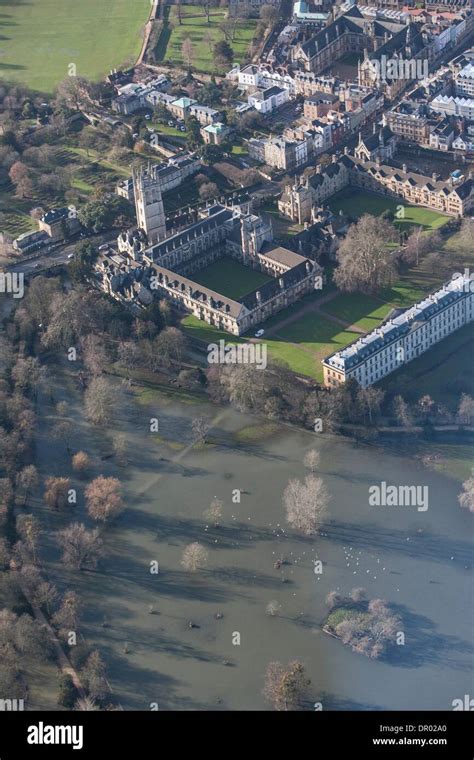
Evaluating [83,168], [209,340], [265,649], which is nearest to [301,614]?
[265,649]

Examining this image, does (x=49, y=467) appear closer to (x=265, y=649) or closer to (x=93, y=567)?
(x=93, y=567)

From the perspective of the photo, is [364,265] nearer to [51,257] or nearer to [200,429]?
[200,429]

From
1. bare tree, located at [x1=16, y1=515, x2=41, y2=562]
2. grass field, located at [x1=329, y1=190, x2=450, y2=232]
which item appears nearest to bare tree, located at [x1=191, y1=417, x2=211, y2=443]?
bare tree, located at [x1=16, y1=515, x2=41, y2=562]

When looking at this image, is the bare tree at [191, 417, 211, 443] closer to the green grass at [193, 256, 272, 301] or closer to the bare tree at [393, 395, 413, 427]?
the bare tree at [393, 395, 413, 427]

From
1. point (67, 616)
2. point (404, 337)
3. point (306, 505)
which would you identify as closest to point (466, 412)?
point (404, 337)

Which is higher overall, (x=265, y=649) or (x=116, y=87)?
(x=116, y=87)

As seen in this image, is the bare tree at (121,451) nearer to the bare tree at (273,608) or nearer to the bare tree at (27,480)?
the bare tree at (27,480)
